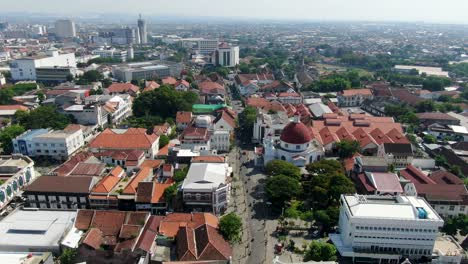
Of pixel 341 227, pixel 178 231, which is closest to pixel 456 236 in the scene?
pixel 341 227

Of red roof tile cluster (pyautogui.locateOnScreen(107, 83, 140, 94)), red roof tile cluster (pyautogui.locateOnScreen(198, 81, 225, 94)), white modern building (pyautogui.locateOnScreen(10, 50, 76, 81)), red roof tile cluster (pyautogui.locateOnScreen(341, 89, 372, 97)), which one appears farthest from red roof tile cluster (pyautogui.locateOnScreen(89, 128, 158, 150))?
white modern building (pyautogui.locateOnScreen(10, 50, 76, 81))

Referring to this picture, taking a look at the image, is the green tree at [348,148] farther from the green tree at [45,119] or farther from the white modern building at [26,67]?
the white modern building at [26,67]

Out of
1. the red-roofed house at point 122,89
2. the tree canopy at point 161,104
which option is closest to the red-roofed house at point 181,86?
the red-roofed house at point 122,89

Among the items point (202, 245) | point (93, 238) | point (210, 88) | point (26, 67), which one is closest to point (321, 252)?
point (202, 245)

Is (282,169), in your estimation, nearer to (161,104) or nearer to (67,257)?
(67,257)

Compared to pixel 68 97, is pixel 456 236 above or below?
below

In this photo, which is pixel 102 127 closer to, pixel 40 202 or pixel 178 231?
pixel 40 202
